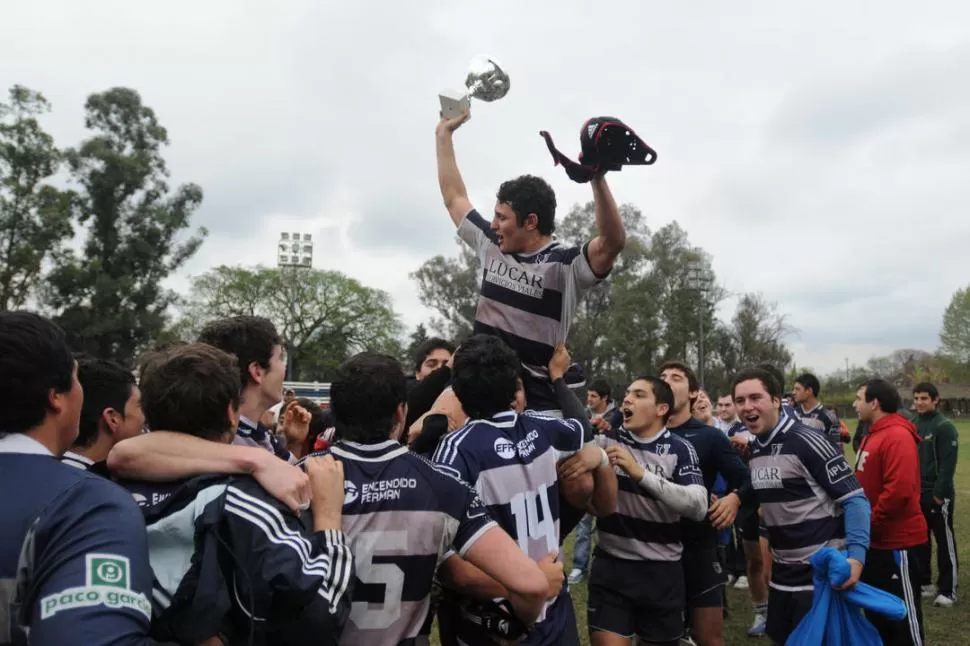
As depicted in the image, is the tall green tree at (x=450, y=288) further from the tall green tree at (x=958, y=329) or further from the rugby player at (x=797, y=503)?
the tall green tree at (x=958, y=329)

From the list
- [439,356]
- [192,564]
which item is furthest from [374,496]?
[439,356]

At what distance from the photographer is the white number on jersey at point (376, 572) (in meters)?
2.64

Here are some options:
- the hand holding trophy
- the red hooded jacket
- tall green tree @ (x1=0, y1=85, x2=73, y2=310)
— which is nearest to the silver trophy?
the hand holding trophy

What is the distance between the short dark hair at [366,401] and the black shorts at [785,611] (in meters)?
3.64

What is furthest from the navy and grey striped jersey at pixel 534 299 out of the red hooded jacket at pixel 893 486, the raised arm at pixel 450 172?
the red hooded jacket at pixel 893 486

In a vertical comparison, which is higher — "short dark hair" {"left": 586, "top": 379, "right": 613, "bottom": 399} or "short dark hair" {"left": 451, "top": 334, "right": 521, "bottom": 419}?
"short dark hair" {"left": 586, "top": 379, "right": 613, "bottom": 399}

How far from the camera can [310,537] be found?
2.26 meters

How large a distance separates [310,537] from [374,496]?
0.43 metres

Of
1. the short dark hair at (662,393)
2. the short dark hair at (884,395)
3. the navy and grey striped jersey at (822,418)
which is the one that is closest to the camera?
the short dark hair at (662,393)

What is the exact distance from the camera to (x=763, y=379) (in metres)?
5.46

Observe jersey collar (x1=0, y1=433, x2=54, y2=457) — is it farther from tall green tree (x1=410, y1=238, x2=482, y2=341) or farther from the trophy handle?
tall green tree (x1=410, y1=238, x2=482, y2=341)

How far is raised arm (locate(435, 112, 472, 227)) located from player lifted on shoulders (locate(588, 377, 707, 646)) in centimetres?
182

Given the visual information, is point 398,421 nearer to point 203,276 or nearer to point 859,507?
point 859,507

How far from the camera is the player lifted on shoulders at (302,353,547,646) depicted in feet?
8.67
